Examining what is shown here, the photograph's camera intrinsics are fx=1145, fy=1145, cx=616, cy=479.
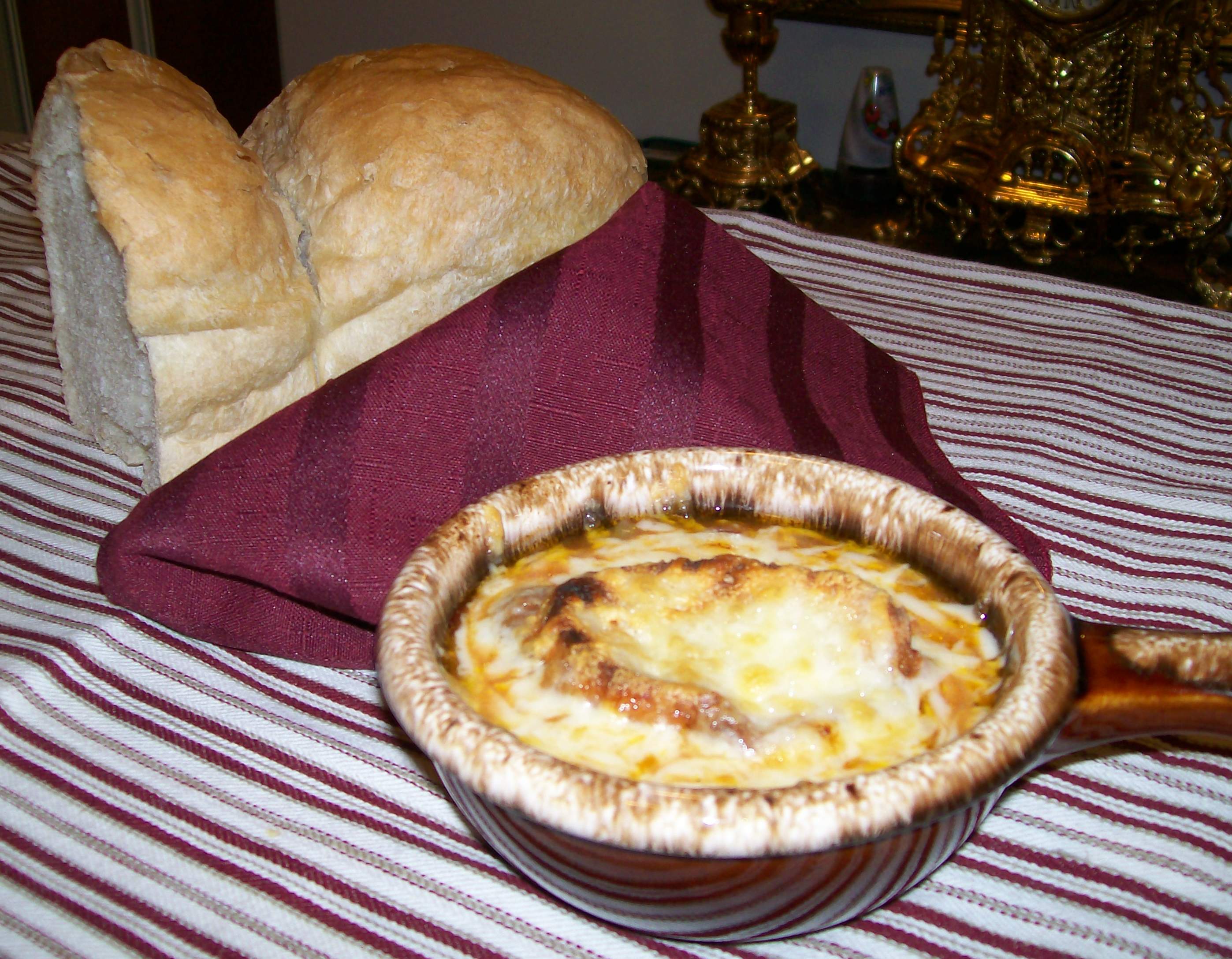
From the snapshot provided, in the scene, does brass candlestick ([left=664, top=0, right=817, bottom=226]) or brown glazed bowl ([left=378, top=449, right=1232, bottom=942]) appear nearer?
brown glazed bowl ([left=378, top=449, right=1232, bottom=942])

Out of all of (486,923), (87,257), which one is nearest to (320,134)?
(87,257)

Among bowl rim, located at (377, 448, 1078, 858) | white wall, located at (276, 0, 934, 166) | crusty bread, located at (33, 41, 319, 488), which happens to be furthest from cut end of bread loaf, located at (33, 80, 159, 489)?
white wall, located at (276, 0, 934, 166)

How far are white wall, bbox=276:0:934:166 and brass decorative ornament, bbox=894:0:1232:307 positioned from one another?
2.69 ft

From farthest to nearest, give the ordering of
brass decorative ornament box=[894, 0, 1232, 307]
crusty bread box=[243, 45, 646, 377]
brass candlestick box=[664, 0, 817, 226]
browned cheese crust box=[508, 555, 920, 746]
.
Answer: brass candlestick box=[664, 0, 817, 226] → brass decorative ornament box=[894, 0, 1232, 307] → crusty bread box=[243, 45, 646, 377] → browned cheese crust box=[508, 555, 920, 746]

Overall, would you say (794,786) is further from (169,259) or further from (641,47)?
(641,47)

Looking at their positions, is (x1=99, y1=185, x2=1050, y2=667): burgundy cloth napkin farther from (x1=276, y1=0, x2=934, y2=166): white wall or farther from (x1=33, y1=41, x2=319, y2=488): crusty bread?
→ (x1=276, y1=0, x2=934, y2=166): white wall

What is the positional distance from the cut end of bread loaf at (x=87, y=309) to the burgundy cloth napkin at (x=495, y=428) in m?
0.23

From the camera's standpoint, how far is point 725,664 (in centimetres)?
71

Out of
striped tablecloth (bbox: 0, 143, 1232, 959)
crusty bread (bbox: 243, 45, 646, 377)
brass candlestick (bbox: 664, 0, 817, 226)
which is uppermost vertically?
crusty bread (bbox: 243, 45, 646, 377)

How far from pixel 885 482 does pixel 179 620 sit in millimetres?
602

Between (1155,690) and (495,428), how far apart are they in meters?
0.60

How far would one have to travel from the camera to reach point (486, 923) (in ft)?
2.44

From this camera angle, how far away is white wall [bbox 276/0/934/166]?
3713mm

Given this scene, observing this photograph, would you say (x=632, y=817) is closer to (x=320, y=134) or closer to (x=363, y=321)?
(x=363, y=321)
